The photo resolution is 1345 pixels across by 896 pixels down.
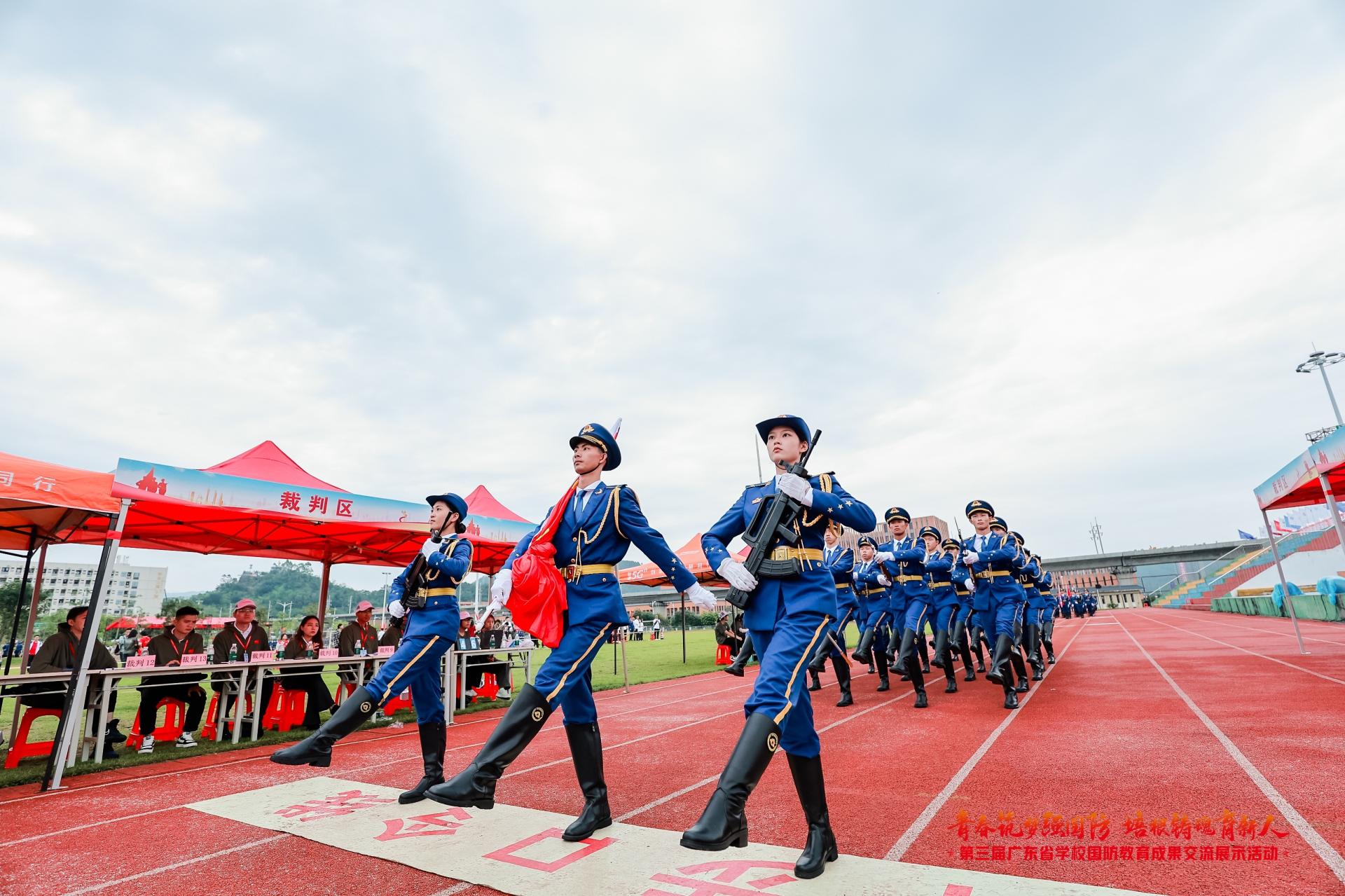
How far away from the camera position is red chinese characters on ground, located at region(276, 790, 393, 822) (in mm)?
4402

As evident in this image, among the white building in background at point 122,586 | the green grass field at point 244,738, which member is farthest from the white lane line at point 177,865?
the white building in background at point 122,586

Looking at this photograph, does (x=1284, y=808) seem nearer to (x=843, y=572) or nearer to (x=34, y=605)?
(x=843, y=572)

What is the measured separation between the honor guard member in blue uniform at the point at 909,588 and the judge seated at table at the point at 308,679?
8.11 metres

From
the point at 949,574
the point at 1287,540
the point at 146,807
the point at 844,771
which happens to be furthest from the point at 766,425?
the point at 1287,540

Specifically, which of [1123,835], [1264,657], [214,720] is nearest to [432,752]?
[1123,835]

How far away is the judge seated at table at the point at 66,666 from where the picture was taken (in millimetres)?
7121

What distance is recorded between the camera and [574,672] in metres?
3.56

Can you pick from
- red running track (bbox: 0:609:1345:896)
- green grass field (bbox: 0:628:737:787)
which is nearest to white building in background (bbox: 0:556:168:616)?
green grass field (bbox: 0:628:737:787)

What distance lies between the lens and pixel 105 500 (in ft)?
20.6

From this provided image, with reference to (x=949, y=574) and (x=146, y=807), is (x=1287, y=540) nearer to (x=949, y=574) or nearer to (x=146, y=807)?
(x=949, y=574)

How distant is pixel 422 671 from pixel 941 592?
796 cm

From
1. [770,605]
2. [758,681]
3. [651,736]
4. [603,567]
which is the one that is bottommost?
[651,736]

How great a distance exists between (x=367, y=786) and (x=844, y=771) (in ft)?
12.3

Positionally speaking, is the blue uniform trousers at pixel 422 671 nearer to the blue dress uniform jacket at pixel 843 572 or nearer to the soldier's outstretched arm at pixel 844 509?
the soldier's outstretched arm at pixel 844 509
